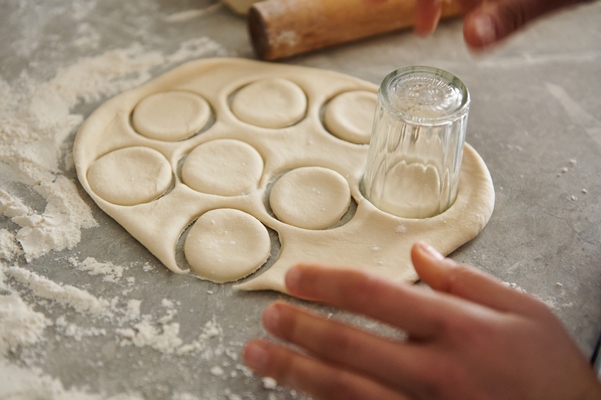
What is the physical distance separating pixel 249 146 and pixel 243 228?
23cm

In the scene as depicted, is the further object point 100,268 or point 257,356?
point 100,268

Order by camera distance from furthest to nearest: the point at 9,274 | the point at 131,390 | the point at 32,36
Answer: the point at 32,36 < the point at 9,274 < the point at 131,390

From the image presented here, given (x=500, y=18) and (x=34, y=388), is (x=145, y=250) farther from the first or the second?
(x=500, y=18)

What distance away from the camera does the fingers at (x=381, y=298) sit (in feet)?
2.51

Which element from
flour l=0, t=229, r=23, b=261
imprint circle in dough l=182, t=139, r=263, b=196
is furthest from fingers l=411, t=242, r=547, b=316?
flour l=0, t=229, r=23, b=261

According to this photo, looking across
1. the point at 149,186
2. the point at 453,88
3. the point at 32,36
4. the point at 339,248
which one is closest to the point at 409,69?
the point at 453,88

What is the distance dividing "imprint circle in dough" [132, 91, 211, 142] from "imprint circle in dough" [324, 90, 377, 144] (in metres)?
0.27

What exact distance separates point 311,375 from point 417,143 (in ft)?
1.67

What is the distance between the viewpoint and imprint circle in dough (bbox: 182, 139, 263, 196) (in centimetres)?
118

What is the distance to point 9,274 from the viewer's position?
40.4 inches

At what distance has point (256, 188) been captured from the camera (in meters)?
1.19

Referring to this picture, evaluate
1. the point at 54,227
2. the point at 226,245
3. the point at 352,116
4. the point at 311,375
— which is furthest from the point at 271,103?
the point at 311,375

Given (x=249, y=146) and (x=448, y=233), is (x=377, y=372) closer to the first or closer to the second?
(x=448, y=233)

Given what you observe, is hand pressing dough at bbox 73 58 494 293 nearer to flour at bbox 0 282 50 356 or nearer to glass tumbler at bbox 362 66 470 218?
glass tumbler at bbox 362 66 470 218
